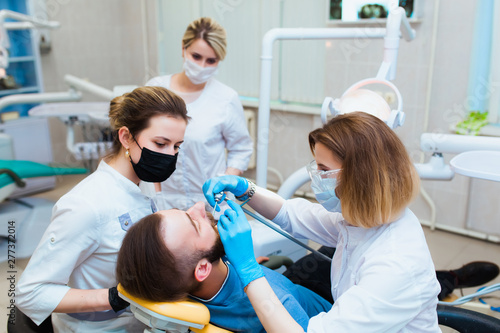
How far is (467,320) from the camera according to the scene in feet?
4.46

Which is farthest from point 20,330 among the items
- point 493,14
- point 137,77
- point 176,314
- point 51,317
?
point 137,77

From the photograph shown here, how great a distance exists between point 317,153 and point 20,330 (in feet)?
3.08

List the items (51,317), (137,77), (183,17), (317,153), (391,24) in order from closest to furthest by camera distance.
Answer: (317,153) < (51,317) < (391,24) < (183,17) < (137,77)

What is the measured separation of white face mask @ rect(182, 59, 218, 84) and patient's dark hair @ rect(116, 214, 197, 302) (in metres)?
1.06

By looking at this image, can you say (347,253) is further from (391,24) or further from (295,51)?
(295,51)

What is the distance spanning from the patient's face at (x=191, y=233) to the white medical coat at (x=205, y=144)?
2.81ft

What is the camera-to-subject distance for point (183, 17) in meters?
4.24

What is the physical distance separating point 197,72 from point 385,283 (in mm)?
1317

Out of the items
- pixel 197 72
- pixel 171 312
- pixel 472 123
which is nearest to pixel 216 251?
pixel 171 312

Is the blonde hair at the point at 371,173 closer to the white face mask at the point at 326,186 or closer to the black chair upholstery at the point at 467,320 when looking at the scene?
the white face mask at the point at 326,186

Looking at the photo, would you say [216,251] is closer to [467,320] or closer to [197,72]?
[467,320]

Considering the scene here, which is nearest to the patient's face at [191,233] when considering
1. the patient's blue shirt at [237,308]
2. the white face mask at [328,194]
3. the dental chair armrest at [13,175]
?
the patient's blue shirt at [237,308]

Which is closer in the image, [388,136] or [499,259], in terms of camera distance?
[388,136]

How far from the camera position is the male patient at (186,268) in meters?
1.01
